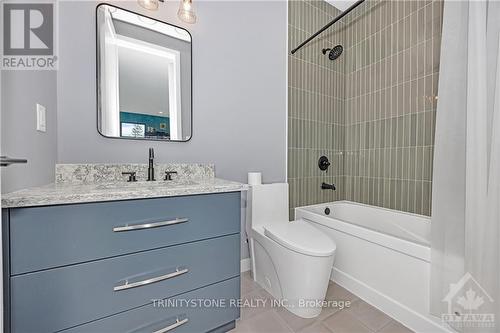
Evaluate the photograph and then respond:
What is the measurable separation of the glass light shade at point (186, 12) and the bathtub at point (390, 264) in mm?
1789

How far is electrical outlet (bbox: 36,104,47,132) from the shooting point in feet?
3.33

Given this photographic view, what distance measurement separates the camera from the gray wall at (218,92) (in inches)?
50.4

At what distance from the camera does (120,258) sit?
2.91ft

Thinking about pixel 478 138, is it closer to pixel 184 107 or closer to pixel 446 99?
pixel 446 99

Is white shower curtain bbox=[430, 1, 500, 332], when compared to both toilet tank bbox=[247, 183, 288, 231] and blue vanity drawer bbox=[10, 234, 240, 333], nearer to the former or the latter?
toilet tank bbox=[247, 183, 288, 231]

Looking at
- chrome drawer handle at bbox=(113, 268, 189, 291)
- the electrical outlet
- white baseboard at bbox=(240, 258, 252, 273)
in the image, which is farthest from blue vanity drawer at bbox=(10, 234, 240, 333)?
white baseboard at bbox=(240, 258, 252, 273)

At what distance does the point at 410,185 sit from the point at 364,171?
445mm

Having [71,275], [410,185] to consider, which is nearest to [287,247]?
[71,275]

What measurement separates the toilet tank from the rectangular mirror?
2.26ft

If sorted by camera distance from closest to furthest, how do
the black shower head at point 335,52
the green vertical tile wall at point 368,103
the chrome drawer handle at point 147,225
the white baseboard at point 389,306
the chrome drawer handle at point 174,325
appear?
the chrome drawer handle at point 147,225 → the chrome drawer handle at point 174,325 → the white baseboard at point 389,306 → the green vertical tile wall at point 368,103 → the black shower head at point 335,52

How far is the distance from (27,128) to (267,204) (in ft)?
4.76

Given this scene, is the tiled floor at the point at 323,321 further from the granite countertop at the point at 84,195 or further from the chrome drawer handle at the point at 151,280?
the granite countertop at the point at 84,195

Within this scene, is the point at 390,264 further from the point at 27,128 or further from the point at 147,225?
the point at 27,128

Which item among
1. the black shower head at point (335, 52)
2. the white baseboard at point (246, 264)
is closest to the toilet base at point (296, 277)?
the white baseboard at point (246, 264)
